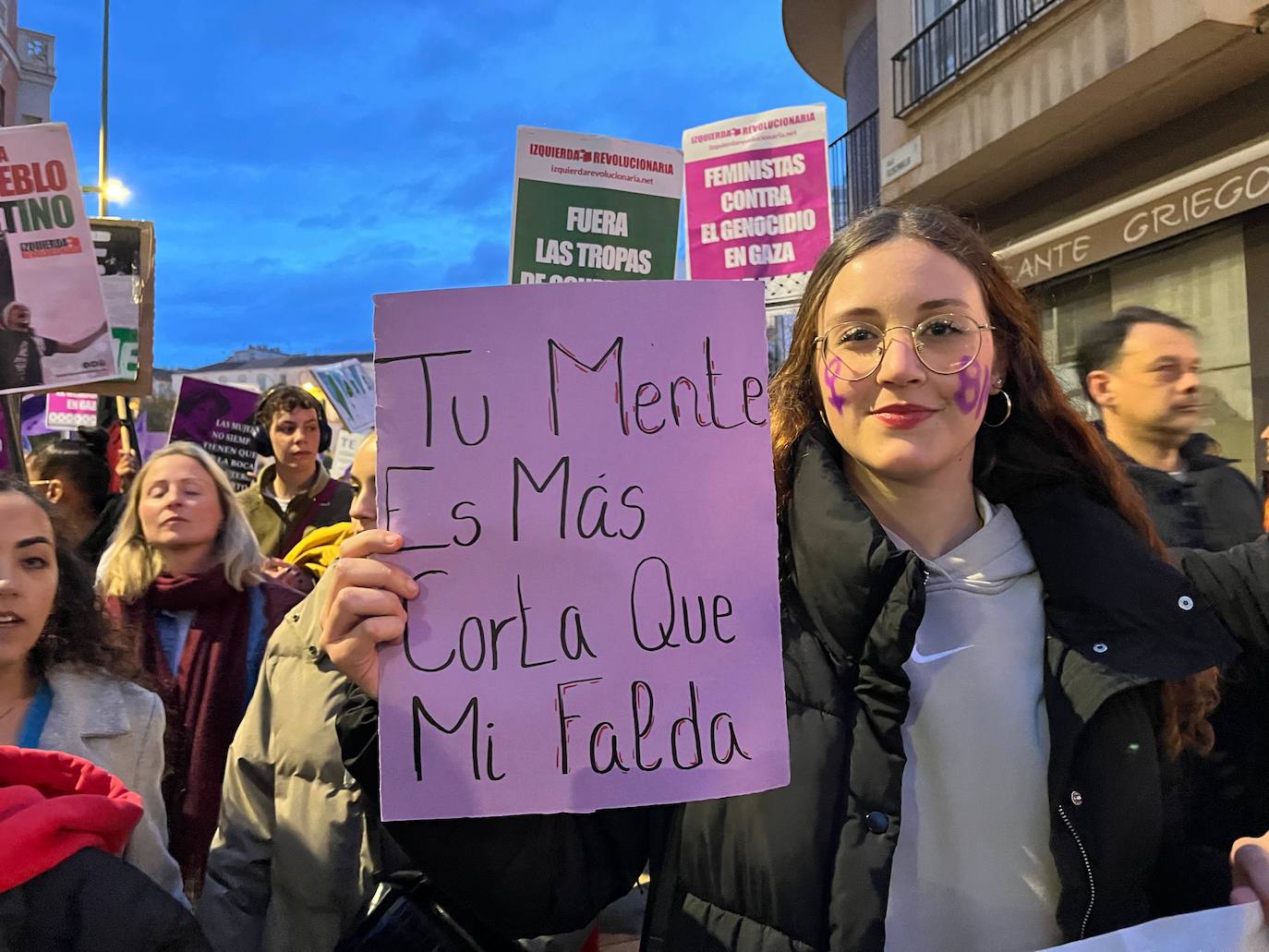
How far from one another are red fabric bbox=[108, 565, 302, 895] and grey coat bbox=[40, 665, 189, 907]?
0.45 m

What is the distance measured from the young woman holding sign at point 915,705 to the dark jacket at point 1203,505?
135 centimetres

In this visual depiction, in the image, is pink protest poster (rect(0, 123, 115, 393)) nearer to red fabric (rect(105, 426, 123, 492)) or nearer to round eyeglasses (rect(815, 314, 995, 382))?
→ round eyeglasses (rect(815, 314, 995, 382))

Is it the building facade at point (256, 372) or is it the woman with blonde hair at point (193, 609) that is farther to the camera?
the building facade at point (256, 372)

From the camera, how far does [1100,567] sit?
1520 millimetres

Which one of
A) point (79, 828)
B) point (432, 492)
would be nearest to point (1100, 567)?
point (432, 492)

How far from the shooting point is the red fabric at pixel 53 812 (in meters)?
1.47

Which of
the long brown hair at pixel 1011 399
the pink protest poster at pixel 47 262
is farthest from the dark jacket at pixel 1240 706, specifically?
the pink protest poster at pixel 47 262

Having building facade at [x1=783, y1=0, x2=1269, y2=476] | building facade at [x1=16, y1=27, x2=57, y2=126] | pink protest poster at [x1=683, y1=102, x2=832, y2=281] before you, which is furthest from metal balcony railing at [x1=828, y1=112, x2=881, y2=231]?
building facade at [x1=16, y1=27, x2=57, y2=126]

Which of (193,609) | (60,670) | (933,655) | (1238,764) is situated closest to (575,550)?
(933,655)

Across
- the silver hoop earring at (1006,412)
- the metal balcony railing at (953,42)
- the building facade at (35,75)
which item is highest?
the building facade at (35,75)

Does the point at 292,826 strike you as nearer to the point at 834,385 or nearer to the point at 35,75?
the point at 834,385

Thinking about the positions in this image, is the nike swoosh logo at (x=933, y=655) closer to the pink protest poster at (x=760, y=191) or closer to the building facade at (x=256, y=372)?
the pink protest poster at (x=760, y=191)

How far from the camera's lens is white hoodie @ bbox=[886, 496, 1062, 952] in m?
1.38

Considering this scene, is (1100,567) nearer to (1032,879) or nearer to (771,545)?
(1032,879)
